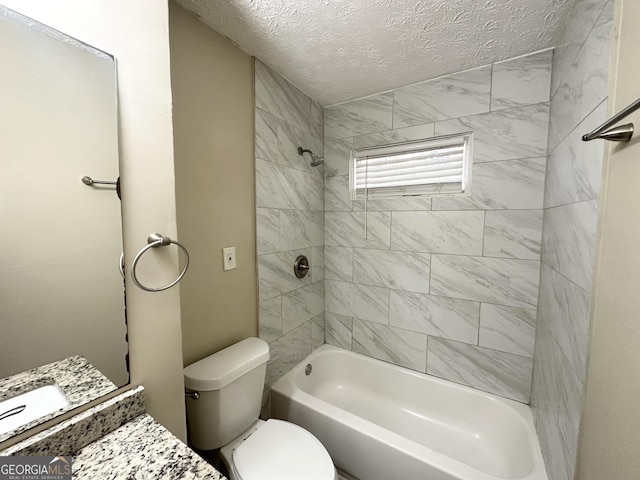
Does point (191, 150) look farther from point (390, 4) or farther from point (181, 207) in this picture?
point (390, 4)

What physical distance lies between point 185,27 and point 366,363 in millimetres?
2383

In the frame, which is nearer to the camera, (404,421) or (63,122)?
(63,122)

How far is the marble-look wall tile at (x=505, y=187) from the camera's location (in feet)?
4.68

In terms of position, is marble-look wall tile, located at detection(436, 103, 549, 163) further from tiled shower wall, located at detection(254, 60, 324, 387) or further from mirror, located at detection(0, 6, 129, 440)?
mirror, located at detection(0, 6, 129, 440)

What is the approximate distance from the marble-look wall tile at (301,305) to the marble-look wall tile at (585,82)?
5.54ft

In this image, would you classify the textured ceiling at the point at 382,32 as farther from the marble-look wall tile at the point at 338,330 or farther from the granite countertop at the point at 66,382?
the marble-look wall tile at the point at 338,330

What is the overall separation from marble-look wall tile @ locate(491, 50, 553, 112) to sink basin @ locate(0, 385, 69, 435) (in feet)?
7.39

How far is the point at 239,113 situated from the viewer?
1416mm

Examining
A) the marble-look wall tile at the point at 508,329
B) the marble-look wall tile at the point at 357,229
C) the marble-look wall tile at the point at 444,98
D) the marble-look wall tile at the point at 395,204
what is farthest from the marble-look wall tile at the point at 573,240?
the marble-look wall tile at the point at 357,229

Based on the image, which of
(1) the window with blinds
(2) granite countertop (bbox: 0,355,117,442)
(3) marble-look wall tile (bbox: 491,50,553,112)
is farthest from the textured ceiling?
(2) granite countertop (bbox: 0,355,117,442)

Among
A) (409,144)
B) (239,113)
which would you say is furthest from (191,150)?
(409,144)

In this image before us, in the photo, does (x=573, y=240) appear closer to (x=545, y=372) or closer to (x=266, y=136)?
(x=545, y=372)

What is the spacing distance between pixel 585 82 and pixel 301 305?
1825mm

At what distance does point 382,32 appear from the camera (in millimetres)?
1236
